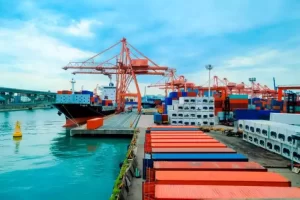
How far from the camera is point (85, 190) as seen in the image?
17719mm

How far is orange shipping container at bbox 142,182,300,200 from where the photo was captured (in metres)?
7.75

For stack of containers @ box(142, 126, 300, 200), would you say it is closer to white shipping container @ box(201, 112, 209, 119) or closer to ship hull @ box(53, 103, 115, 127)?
white shipping container @ box(201, 112, 209, 119)

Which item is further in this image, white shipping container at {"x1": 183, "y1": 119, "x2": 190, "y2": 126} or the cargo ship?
the cargo ship

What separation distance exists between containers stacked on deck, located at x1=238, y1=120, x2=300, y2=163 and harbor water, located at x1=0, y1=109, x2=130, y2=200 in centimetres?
1336

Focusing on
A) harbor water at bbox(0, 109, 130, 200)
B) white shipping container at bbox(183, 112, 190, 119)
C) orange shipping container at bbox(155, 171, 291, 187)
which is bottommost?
harbor water at bbox(0, 109, 130, 200)

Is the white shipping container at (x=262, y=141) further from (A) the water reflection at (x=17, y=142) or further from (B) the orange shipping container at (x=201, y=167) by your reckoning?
(A) the water reflection at (x=17, y=142)

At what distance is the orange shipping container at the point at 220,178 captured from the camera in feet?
31.1

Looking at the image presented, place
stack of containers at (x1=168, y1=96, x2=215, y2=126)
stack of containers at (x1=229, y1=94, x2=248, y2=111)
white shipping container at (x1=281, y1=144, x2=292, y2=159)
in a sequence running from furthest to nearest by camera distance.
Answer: stack of containers at (x1=229, y1=94, x2=248, y2=111) → stack of containers at (x1=168, y1=96, x2=215, y2=126) → white shipping container at (x1=281, y1=144, x2=292, y2=159)

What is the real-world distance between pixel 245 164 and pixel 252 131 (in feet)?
46.0

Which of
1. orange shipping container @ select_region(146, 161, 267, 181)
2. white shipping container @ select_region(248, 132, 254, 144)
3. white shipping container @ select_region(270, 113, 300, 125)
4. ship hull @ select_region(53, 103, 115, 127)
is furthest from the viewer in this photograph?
ship hull @ select_region(53, 103, 115, 127)

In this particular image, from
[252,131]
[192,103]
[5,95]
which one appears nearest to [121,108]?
[192,103]

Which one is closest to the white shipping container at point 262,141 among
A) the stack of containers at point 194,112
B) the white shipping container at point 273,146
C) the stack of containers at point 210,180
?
the white shipping container at point 273,146

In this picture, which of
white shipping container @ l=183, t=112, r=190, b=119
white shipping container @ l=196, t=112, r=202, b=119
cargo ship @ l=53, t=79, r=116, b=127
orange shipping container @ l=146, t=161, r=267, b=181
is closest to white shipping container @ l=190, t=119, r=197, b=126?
white shipping container @ l=196, t=112, r=202, b=119

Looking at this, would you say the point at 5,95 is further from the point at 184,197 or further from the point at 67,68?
the point at 184,197
